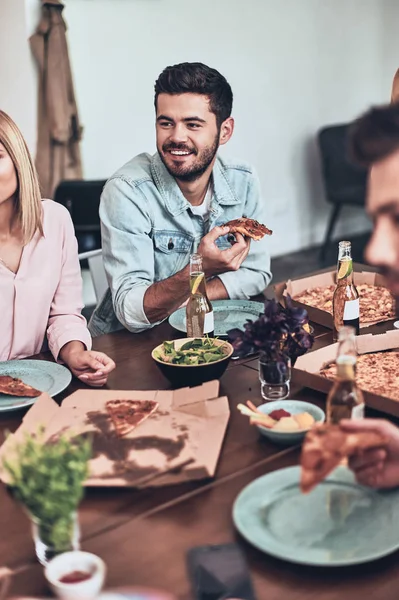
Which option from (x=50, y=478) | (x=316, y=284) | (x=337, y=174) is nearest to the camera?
(x=50, y=478)

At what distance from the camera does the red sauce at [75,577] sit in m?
1.01

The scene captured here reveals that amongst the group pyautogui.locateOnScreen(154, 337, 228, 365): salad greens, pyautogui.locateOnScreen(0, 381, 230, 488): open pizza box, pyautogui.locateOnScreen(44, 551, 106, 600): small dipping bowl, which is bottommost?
pyautogui.locateOnScreen(0, 381, 230, 488): open pizza box

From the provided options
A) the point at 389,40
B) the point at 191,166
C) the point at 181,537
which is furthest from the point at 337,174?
the point at 181,537

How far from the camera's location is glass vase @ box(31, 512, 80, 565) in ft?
3.39

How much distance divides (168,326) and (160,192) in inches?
20.3

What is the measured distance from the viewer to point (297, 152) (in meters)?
6.13

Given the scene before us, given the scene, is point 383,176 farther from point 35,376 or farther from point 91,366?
point 35,376

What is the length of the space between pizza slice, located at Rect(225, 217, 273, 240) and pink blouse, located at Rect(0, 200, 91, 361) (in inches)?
18.1

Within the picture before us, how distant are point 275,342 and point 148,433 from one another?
33cm

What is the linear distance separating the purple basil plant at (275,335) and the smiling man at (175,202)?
63 centimetres

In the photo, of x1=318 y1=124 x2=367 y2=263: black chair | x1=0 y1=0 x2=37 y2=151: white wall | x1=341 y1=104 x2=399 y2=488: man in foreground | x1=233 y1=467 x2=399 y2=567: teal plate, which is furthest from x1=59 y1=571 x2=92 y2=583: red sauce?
x1=318 y1=124 x2=367 y2=263: black chair

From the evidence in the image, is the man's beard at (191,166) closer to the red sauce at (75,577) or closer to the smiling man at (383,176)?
the smiling man at (383,176)

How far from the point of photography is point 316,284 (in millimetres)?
2451

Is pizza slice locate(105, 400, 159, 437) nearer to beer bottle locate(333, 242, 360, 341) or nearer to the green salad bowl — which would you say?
the green salad bowl
